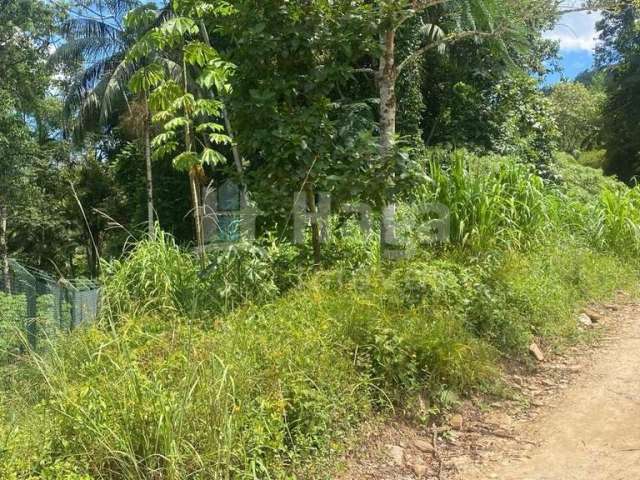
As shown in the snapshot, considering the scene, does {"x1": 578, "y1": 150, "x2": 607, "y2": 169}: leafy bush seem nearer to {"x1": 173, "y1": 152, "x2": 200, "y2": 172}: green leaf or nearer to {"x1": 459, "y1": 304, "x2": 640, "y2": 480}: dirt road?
{"x1": 459, "y1": 304, "x2": 640, "y2": 480}: dirt road

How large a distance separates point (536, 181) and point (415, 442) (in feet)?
15.2

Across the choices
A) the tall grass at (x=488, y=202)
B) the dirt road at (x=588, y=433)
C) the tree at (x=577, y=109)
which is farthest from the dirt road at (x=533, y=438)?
the tree at (x=577, y=109)

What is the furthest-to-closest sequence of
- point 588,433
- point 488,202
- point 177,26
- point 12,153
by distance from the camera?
point 12,153 < point 488,202 < point 177,26 < point 588,433

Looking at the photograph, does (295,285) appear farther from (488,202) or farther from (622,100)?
(622,100)

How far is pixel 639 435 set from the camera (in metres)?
3.43

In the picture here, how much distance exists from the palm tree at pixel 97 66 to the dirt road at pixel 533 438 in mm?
13235

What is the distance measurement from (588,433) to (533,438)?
1.02 feet

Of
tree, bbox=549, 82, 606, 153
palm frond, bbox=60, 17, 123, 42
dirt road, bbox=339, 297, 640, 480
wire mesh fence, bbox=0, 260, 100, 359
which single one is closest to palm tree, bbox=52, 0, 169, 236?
palm frond, bbox=60, 17, 123, 42

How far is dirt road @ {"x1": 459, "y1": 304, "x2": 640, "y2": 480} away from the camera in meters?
3.15

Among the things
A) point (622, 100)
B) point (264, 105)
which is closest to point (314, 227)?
point (264, 105)

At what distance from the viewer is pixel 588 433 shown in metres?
3.55

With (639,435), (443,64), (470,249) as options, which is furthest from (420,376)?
(443,64)

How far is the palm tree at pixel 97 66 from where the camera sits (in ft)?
53.8

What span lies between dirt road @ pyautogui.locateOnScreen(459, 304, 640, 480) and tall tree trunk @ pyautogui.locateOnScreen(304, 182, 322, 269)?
2.24m
